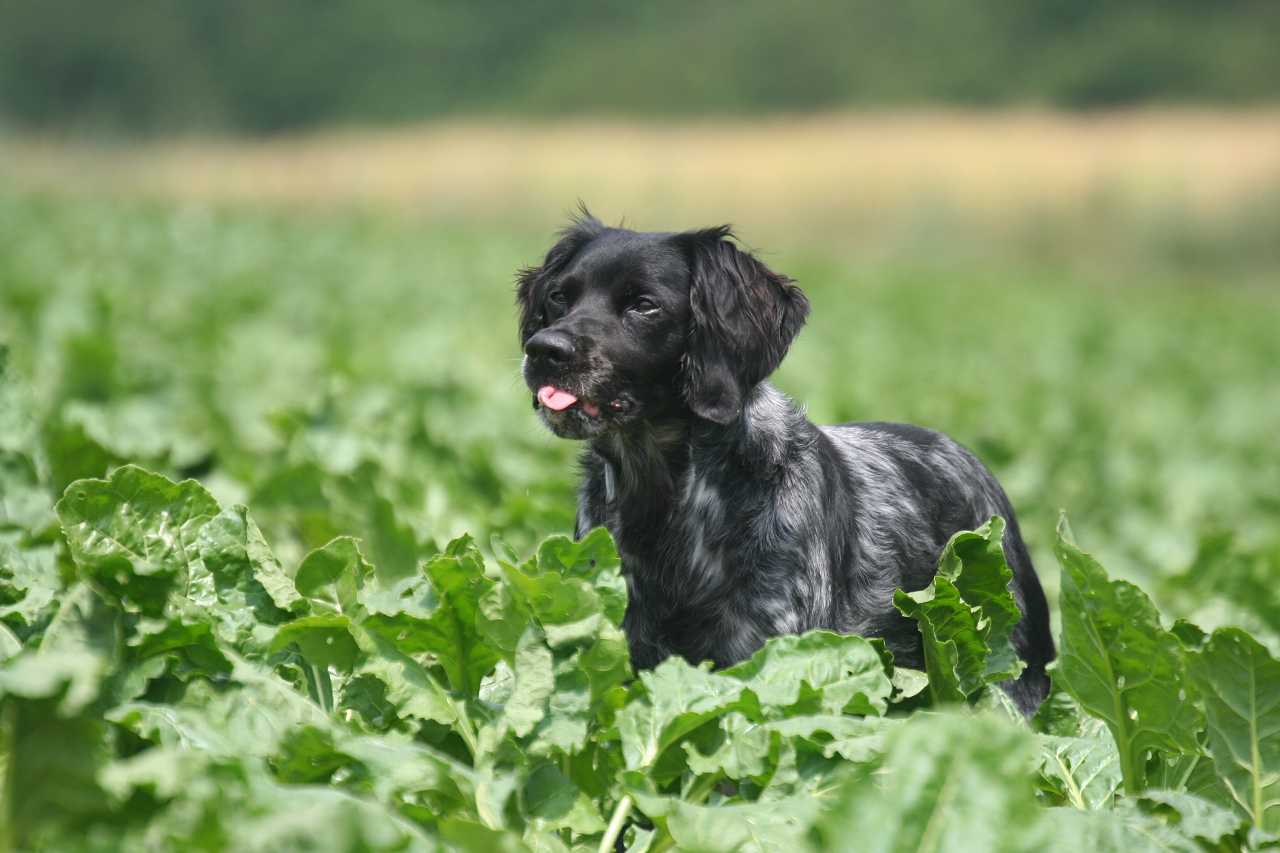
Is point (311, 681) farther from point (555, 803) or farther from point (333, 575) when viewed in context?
point (555, 803)

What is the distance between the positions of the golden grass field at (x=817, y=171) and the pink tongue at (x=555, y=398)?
27.1 m

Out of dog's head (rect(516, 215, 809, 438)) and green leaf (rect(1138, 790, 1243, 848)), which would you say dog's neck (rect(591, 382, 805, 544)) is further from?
green leaf (rect(1138, 790, 1243, 848))

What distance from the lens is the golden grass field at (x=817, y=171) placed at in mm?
34250

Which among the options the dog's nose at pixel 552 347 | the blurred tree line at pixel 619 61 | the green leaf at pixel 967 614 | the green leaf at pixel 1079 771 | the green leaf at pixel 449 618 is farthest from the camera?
the blurred tree line at pixel 619 61

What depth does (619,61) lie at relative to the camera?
72875mm

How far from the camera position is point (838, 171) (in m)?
34.8

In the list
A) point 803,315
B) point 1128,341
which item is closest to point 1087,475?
point 803,315

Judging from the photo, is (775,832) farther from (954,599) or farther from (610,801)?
(954,599)

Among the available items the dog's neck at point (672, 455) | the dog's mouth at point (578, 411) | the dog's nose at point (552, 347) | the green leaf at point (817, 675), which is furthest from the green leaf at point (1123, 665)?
the dog's nose at point (552, 347)

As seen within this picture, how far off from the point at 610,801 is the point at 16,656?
105cm

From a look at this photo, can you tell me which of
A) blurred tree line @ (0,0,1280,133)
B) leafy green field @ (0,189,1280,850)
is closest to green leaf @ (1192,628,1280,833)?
leafy green field @ (0,189,1280,850)

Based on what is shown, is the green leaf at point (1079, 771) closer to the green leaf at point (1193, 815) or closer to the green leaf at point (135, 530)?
the green leaf at point (1193, 815)

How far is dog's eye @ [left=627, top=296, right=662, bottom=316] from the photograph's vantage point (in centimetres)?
369

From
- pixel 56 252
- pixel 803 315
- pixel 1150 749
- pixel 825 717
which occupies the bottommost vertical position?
pixel 56 252
